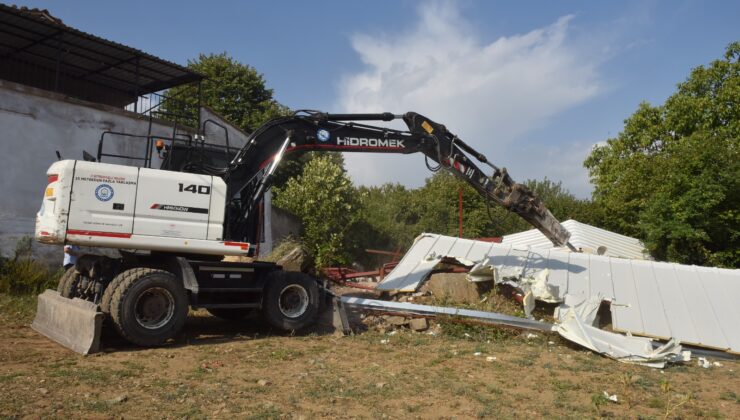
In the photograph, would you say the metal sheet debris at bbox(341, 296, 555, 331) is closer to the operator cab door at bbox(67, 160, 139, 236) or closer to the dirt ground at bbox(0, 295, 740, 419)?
the dirt ground at bbox(0, 295, 740, 419)

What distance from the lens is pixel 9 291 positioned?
12.1 meters

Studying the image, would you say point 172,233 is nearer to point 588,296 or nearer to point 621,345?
point 621,345

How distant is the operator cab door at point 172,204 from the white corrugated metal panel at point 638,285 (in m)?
5.20

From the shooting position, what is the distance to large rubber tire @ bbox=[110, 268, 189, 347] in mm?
8375

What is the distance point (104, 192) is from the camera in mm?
8508

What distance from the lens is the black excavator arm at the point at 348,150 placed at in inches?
396

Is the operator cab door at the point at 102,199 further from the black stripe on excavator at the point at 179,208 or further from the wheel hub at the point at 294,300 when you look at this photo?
the wheel hub at the point at 294,300

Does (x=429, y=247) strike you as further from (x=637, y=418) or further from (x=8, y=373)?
(x=8, y=373)

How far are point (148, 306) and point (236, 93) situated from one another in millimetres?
23704

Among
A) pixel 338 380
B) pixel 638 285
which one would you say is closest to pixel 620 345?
pixel 638 285

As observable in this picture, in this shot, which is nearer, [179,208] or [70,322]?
[70,322]

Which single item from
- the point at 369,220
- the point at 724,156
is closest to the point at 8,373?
the point at 369,220

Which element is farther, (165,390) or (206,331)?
(206,331)

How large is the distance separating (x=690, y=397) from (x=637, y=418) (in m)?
1.39
